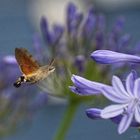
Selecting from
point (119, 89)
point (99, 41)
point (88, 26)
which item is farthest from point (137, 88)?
point (88, 26)

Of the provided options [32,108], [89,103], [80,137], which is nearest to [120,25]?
[89,103]

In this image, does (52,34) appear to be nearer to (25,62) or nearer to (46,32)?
(46,32)

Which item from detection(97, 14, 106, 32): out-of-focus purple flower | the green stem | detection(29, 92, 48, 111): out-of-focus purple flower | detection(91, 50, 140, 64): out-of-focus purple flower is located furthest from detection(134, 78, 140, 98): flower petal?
detection(29, 92, 48, 111): out-of-focus purple flower

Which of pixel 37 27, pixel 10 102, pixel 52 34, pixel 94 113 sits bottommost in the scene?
pixel 37 27

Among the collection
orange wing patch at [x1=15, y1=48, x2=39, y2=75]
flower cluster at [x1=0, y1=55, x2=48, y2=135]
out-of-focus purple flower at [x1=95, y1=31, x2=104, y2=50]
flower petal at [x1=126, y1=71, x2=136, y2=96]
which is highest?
orange wing patch at [x1=15, y1=48, x2=39, y2=75]

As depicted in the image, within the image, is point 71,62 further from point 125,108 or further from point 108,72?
point 125,108

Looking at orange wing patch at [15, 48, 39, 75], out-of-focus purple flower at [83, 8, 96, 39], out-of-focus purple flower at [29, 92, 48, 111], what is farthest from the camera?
out-of-focus purple flower at [29, 92, 48, 111]

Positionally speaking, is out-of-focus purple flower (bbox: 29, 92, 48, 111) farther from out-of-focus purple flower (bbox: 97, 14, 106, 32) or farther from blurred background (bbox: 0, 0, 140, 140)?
blurred background (bbox: 0, 0, 140, 140)
